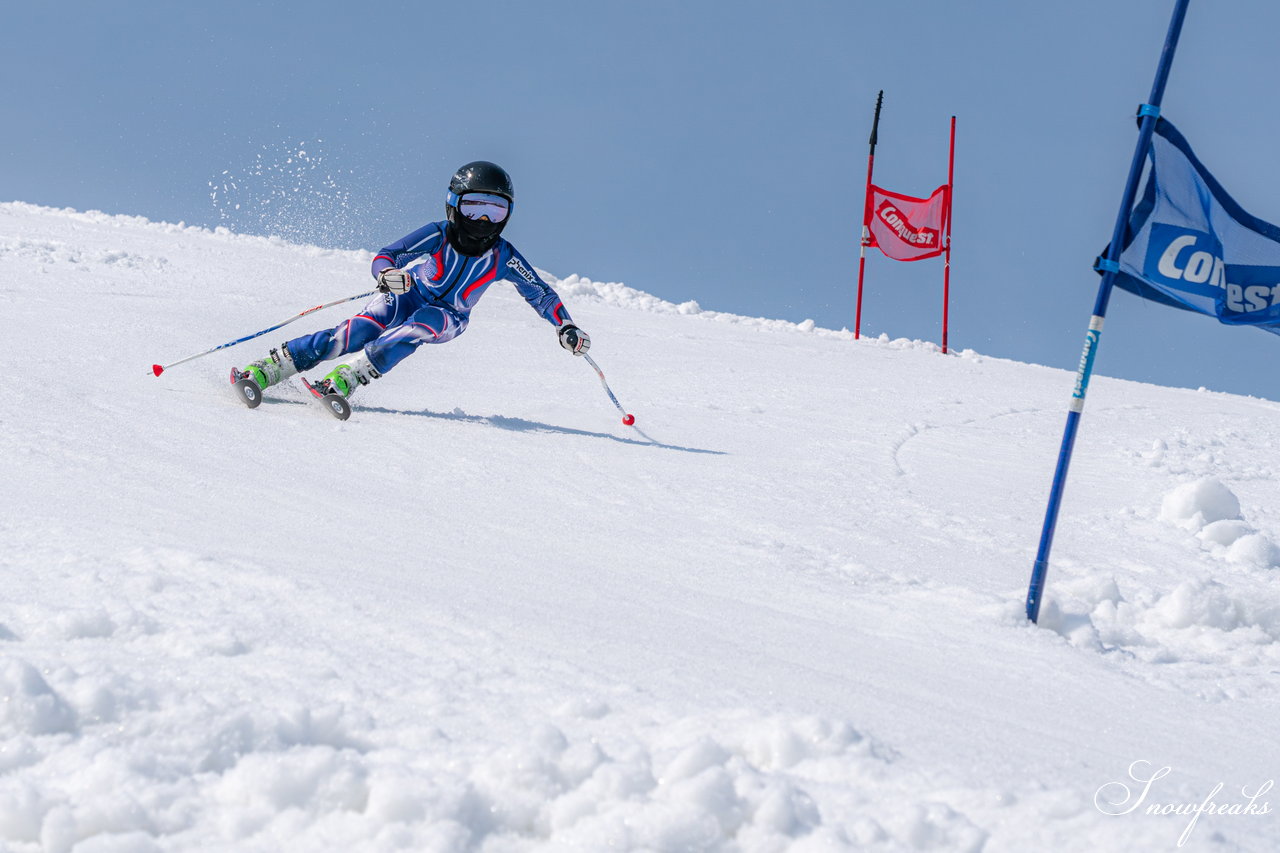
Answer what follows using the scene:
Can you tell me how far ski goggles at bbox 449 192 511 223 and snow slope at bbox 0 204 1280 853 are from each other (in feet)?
4.25

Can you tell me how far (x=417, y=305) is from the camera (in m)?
7.31

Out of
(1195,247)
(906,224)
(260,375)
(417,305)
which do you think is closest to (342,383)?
(260,375)

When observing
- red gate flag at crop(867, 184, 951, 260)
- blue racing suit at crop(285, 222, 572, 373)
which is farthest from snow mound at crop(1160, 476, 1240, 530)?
red gate flag at crop(867, 184, 951, 260)

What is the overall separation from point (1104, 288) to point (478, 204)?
4.14 m

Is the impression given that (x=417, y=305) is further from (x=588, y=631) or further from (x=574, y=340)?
(x=588, y=631)

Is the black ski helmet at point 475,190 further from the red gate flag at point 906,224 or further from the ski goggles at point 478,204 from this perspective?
the red gate flag at point 906,224

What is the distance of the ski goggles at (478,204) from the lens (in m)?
7.02

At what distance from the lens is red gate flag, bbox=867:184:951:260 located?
17.1m

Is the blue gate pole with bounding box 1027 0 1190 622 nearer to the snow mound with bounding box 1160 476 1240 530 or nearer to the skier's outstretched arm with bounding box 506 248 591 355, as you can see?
the snow mound with bounding box 1160 476 1240 530

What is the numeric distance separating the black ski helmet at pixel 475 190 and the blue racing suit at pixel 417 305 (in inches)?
3.2

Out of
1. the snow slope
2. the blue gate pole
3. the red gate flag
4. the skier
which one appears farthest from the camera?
the red gate flag

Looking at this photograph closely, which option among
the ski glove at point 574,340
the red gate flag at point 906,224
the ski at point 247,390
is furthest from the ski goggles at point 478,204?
the red gate flag at point 906,224

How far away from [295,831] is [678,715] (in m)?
0.89

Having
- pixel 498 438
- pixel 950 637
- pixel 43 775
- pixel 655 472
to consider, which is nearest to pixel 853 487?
pixel 655 472
